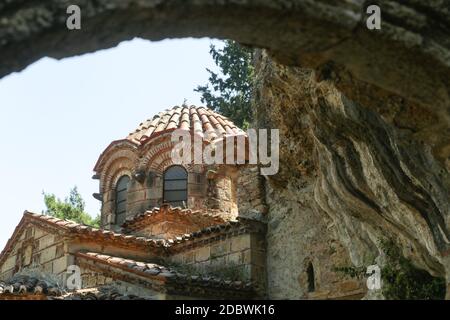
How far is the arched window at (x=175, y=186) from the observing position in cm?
1255

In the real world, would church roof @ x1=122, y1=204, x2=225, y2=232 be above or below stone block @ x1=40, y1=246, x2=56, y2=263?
Answer: above

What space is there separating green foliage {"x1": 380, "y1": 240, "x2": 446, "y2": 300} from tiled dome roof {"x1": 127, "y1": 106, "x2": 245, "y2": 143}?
772 centimetres

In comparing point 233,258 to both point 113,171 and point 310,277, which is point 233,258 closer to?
point 310,277

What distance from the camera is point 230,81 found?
21125mm

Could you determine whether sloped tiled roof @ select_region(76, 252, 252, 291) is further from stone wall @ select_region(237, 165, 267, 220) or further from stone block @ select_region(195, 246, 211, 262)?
stone wall @ select_region(237, 165, 267, 220)

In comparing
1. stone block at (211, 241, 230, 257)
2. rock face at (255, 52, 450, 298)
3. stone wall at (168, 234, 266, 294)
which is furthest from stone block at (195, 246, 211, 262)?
rock face at (255, 52, 450, 298)

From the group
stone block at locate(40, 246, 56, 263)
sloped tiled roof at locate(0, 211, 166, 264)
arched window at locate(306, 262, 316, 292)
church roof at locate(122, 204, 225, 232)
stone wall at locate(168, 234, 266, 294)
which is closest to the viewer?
arched window at locate(306, 262, 316, 292)

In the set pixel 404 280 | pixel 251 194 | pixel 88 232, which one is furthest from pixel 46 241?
pixel 404 280

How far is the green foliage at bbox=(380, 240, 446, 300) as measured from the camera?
510cm

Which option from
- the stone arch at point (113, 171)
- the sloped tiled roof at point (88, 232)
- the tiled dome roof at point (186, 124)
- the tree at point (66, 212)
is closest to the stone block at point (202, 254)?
the sloped tiled roof at point (88, 232)

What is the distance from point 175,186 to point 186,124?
4.90 feet

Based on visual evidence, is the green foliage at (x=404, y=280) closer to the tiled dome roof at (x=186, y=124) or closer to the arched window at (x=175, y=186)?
the arched window at (x=175, y=186)

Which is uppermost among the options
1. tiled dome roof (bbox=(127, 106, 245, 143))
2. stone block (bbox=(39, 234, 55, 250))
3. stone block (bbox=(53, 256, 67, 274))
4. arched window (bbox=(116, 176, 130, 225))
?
tiled dome roof (bbox=(127, 106, 245, 143))
